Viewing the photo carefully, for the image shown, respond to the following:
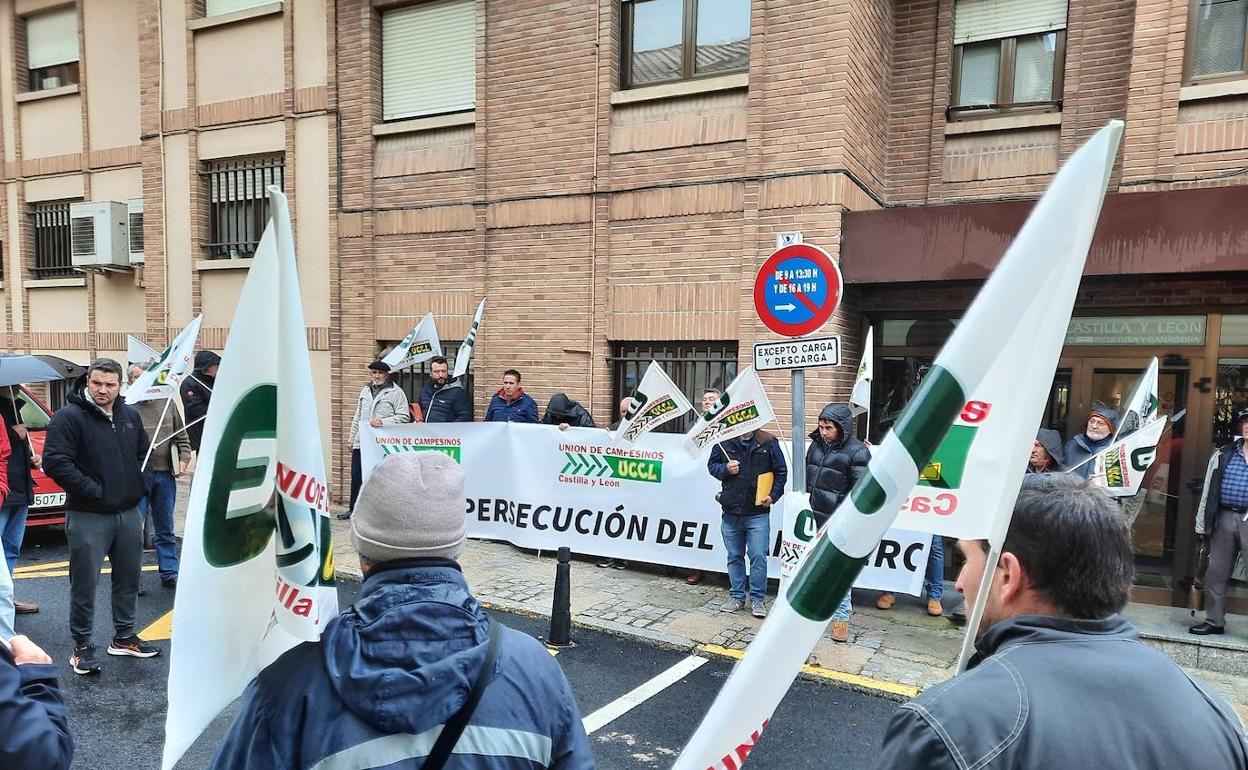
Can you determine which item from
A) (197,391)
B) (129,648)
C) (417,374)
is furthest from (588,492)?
(197,391)

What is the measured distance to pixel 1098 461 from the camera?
567 cm

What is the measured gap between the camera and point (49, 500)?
7.67 meters

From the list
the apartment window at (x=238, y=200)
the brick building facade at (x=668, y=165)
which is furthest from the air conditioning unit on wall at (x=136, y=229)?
the apartment window at (x=238, y=200)

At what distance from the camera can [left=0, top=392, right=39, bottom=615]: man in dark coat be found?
557 centimetres

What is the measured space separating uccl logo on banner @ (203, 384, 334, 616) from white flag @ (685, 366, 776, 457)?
436 cm

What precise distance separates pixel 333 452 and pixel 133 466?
216 inches

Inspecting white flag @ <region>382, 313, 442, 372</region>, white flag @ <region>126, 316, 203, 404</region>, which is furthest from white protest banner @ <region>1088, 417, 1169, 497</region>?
white flag @ <region>126, 316, 203, 404</region>

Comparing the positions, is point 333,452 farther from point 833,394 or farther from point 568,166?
point 833,394

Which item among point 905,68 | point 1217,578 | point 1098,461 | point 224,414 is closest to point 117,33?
point 905,68

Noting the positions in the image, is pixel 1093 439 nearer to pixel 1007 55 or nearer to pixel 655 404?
pixel 655 404

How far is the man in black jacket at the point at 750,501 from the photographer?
20.4ft

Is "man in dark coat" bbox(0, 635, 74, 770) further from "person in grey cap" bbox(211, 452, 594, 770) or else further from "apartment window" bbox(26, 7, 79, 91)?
"apartment window" bbox(26, 7, 79, 91)

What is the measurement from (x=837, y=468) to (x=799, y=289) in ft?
5.07

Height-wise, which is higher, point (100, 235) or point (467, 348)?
point (100, 235)
